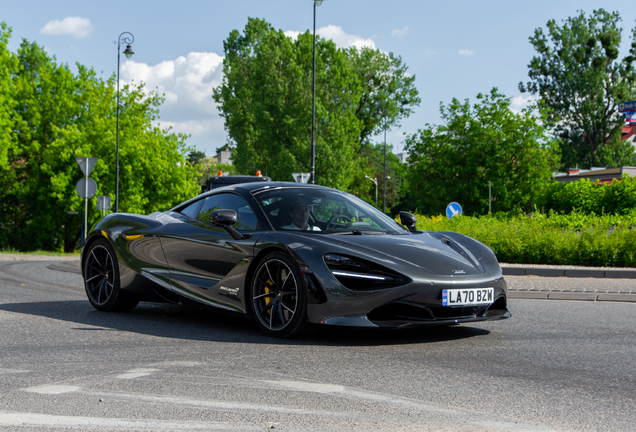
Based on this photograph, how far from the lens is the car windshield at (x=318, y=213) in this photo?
240 inches

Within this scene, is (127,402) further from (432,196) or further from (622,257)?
(432,196)

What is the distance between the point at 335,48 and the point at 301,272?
46.6 meters

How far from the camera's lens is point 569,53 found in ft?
199

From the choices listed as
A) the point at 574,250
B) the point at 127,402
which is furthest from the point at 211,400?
the point at 574,250

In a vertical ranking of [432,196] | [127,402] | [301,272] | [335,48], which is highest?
[335,48]

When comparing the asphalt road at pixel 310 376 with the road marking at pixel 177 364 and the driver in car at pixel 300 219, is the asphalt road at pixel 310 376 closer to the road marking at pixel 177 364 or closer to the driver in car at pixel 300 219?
the road marking at pixel 177 364

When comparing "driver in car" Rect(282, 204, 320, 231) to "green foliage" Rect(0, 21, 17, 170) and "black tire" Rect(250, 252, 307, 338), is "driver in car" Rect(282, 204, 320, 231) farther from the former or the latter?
"green foliage" Rect(0, 21, 17, 170)

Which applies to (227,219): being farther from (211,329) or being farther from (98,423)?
(98,423)

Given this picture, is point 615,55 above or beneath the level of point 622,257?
above

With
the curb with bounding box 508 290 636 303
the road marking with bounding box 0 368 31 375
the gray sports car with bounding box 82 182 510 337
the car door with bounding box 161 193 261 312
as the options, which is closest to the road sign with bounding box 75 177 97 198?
the gray sports car with bounding box 82 182 510 337

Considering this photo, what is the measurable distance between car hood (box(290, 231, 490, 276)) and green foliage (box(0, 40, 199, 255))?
3380 cm

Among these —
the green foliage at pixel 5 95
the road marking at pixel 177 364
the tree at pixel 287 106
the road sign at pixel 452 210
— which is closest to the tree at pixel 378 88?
the tree at pixel 287 106

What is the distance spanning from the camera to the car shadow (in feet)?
18.6

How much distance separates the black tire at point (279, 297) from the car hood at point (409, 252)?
0.78 ft
